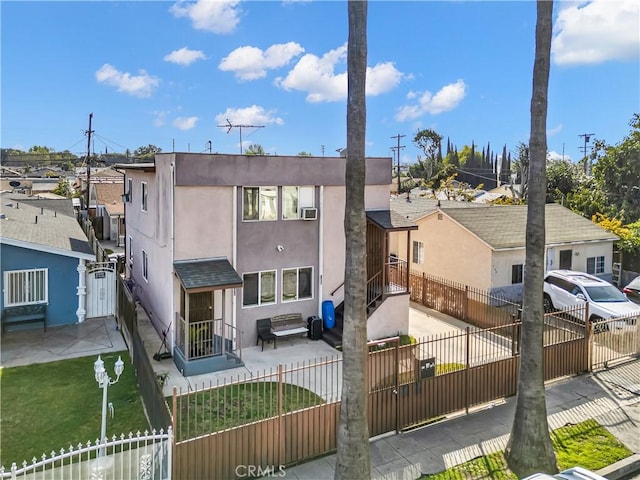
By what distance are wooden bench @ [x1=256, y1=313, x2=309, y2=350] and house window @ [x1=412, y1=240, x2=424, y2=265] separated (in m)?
9.74

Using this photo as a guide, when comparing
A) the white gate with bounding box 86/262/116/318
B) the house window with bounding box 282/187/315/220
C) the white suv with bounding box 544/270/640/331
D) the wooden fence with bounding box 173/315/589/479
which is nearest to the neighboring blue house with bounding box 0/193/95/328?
the white gate with bounding box 86/262/116/318

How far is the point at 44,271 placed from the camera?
16844 mm

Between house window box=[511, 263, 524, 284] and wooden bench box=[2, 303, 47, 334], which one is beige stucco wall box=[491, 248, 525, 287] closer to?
house window box=[511, 263, 524, 284]

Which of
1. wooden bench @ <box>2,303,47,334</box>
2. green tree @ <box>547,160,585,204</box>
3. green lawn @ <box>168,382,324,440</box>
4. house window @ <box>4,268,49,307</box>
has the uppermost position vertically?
green tree @ <box>547,160,585,204</box>

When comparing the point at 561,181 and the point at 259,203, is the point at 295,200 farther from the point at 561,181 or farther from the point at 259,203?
the point at 561,181

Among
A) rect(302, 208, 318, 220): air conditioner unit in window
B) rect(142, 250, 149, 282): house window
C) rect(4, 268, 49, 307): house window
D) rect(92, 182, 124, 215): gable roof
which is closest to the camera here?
rect(4, 268, 49, 307): house window

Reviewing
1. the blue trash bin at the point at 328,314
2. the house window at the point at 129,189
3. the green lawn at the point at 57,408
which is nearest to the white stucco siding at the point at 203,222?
the blue trash bin at the point at 328,314

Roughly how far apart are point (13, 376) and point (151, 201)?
7.28m

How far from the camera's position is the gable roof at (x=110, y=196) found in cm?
3943

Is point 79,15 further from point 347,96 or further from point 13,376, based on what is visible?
point 347,96

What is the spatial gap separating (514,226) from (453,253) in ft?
11.7

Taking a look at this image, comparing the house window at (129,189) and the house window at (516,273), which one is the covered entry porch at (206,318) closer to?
the house window at (129,189)

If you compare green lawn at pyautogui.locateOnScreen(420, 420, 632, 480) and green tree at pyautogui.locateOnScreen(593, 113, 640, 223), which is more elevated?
green tree at pyautogui.locateOnScreen(593, 113, 640, 223)

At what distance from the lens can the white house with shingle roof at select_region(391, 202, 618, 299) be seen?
20688mm
